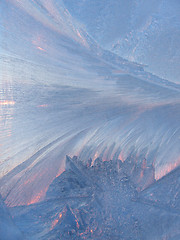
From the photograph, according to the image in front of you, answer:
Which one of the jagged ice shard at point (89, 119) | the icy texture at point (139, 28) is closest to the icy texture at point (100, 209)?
the jagged ice shard at point (89, 119)

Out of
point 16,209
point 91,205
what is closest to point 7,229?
point 16,209

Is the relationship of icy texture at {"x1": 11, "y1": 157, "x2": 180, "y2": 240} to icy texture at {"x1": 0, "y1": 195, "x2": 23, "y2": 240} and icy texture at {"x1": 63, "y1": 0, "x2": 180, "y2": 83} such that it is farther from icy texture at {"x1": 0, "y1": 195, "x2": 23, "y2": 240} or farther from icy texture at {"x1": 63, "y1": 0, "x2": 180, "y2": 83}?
icy texture at {"x1": 63, "y1": 0, "x2": 180, "y2": 83}

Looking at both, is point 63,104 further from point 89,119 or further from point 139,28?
point 139,28

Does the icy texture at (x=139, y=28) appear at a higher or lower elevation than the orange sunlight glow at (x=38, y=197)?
higher

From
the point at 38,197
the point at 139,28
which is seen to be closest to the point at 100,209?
the point at 38,197

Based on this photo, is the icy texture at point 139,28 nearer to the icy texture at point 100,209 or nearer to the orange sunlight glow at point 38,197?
the icy texture at point 100,209

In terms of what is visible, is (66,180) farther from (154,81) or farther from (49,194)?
(154,81)
